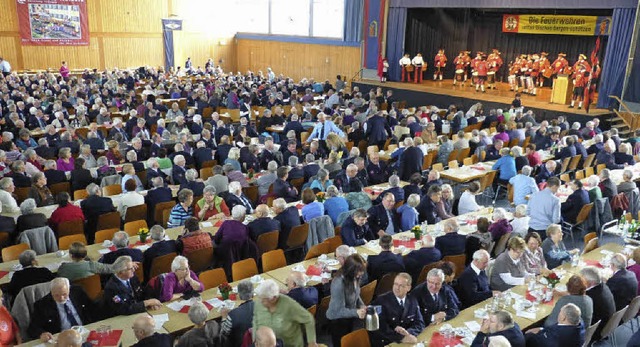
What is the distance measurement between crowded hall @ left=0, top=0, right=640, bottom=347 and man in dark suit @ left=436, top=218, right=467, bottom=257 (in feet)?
0.15

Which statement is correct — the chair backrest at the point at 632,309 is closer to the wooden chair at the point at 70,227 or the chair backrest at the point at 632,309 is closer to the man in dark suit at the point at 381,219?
the man in dark suit at the point at 381,219

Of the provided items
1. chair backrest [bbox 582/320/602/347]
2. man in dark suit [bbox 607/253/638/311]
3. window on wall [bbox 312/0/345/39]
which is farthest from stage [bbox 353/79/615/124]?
chair backrest [bbox 582/320/602/347]

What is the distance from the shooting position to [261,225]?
7992 millimetres

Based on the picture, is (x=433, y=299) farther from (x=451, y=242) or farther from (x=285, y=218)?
(x=285, y=218)

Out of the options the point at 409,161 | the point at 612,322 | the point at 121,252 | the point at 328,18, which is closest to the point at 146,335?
the point at 121,252

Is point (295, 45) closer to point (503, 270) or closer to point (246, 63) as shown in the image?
point (246, 63)

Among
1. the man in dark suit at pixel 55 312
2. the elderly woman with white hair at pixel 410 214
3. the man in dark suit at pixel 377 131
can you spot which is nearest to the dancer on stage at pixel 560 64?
the man in dark suit at pixel 377 131

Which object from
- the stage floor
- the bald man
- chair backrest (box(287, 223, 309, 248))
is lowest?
chair backrest (box(287, 223, 309, 248))

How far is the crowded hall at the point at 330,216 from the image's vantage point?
18.2 ft

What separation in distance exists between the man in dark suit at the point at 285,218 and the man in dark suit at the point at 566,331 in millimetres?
4073

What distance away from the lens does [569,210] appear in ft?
31.7

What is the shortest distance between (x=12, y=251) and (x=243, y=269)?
2918 mm

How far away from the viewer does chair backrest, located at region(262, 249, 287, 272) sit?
7109 millimetres

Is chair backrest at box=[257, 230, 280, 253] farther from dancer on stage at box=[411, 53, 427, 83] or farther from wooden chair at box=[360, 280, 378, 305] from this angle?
dancer on stage at box=[411, 53, 427, 83]
